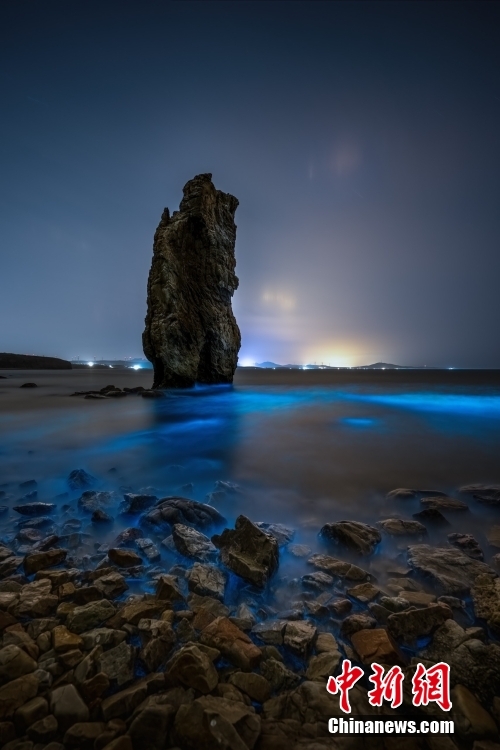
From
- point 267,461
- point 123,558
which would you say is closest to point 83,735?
point 123,558

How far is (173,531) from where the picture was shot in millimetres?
3629

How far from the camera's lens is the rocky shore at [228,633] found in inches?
61.5

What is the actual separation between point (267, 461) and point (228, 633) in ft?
16.5

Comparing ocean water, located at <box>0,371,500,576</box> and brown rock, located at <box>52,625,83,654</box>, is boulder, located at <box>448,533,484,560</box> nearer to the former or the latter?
ocean water, located at <box>0,371,500,576</box>

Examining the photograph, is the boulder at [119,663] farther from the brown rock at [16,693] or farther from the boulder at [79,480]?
the boulder at [79,480]

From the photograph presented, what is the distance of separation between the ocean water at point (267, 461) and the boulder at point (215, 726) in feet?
7.19

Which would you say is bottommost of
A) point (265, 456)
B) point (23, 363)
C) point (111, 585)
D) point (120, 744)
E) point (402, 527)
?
point (265, 456)

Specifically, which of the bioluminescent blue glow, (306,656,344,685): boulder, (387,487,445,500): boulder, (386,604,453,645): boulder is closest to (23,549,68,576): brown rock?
(306,656,344,685): boulder

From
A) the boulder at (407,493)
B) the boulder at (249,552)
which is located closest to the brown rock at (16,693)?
the boulder at (249,552)

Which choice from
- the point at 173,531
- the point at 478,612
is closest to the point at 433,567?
the point at 478,612

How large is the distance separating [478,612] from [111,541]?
150 inches

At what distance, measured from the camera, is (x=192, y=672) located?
5.88ft

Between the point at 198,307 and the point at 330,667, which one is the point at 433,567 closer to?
the point at 330,667

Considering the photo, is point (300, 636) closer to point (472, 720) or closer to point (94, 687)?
point (472, 720)
